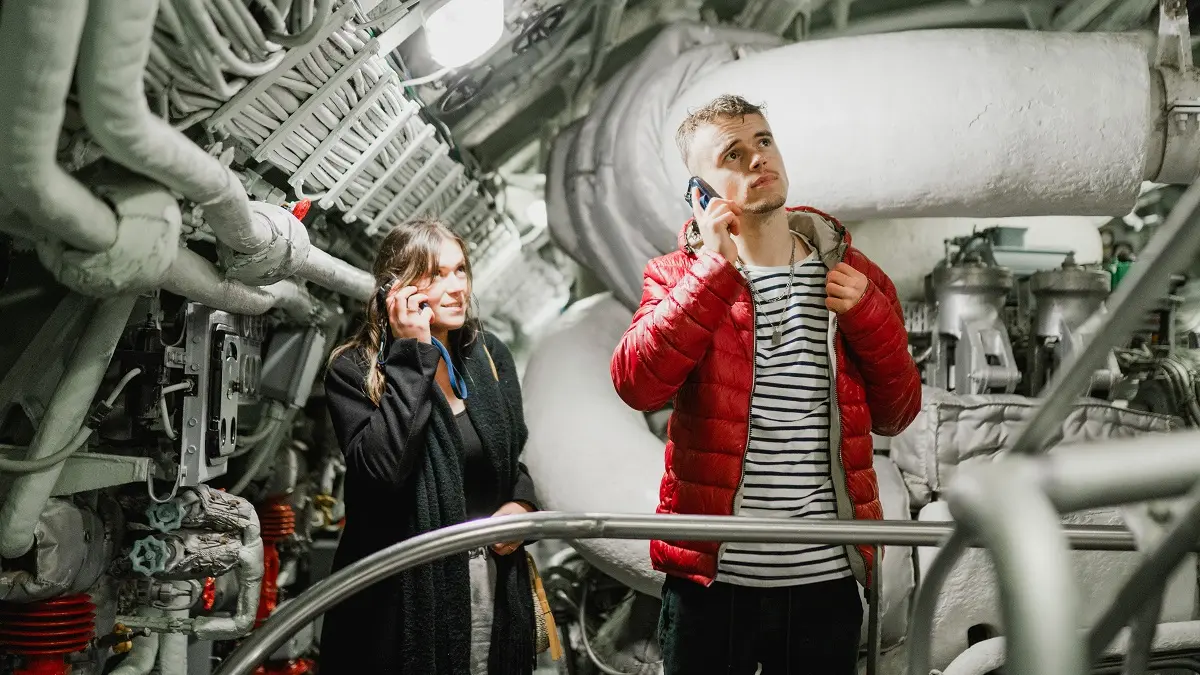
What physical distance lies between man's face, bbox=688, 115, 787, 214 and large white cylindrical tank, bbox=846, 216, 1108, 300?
7.02 ft

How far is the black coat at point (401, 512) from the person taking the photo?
192 centimetres

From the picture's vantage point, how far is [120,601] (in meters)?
2.17

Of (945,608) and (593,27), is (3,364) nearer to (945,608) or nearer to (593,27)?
(593,27)

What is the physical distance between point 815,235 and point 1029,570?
4.54 ft

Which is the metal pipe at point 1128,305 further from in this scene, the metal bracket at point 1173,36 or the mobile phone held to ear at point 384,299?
the metal bracket at point 1173,36

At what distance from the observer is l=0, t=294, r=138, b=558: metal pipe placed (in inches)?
65.3

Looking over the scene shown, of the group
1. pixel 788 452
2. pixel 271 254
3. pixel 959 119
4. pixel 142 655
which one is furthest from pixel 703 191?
pixel 142 655

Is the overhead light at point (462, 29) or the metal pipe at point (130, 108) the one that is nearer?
the metal pipe at point (130, 108)

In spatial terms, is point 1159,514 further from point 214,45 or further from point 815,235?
point 214,45

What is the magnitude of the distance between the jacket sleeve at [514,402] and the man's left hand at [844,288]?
0.88m

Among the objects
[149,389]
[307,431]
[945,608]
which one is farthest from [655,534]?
[307,431]

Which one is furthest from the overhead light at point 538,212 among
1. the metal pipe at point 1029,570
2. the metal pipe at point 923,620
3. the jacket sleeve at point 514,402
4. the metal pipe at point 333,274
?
the metal pipe at point 1029,570

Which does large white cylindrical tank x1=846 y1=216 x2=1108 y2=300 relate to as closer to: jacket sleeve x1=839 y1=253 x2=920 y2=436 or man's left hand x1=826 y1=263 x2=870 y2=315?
jacket sleeve x1=839 y1=253 x2=920 y2=436

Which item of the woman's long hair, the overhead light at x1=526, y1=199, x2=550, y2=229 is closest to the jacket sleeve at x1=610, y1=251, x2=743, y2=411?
the woman's long hair
